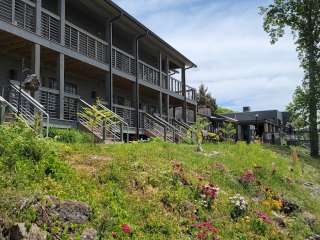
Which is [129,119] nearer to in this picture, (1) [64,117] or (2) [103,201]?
(1) [64,117]

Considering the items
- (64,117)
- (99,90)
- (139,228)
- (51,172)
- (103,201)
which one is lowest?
(139,228)

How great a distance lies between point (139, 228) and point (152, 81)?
18.3 meters

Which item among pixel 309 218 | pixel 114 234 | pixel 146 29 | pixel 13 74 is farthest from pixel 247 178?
pixel 146 29

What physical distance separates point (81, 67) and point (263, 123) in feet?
119

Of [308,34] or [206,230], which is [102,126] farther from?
[308,34]

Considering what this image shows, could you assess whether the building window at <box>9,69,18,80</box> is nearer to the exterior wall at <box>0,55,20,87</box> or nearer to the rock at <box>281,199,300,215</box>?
the exterior wall at <box>0,55,20,87</box>

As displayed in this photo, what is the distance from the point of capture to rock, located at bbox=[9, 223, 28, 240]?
4654 mm

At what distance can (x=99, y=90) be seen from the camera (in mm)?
21531

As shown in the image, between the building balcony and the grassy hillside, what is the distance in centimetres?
639

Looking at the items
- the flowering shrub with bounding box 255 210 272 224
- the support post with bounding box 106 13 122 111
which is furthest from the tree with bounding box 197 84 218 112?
the flowering shrub with bounding box 255 210 272 224

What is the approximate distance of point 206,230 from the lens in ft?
22.4

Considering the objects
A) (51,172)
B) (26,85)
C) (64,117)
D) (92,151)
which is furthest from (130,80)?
(51,172)

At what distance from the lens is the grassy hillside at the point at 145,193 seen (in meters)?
5.76

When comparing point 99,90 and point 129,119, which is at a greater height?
point 99,90
